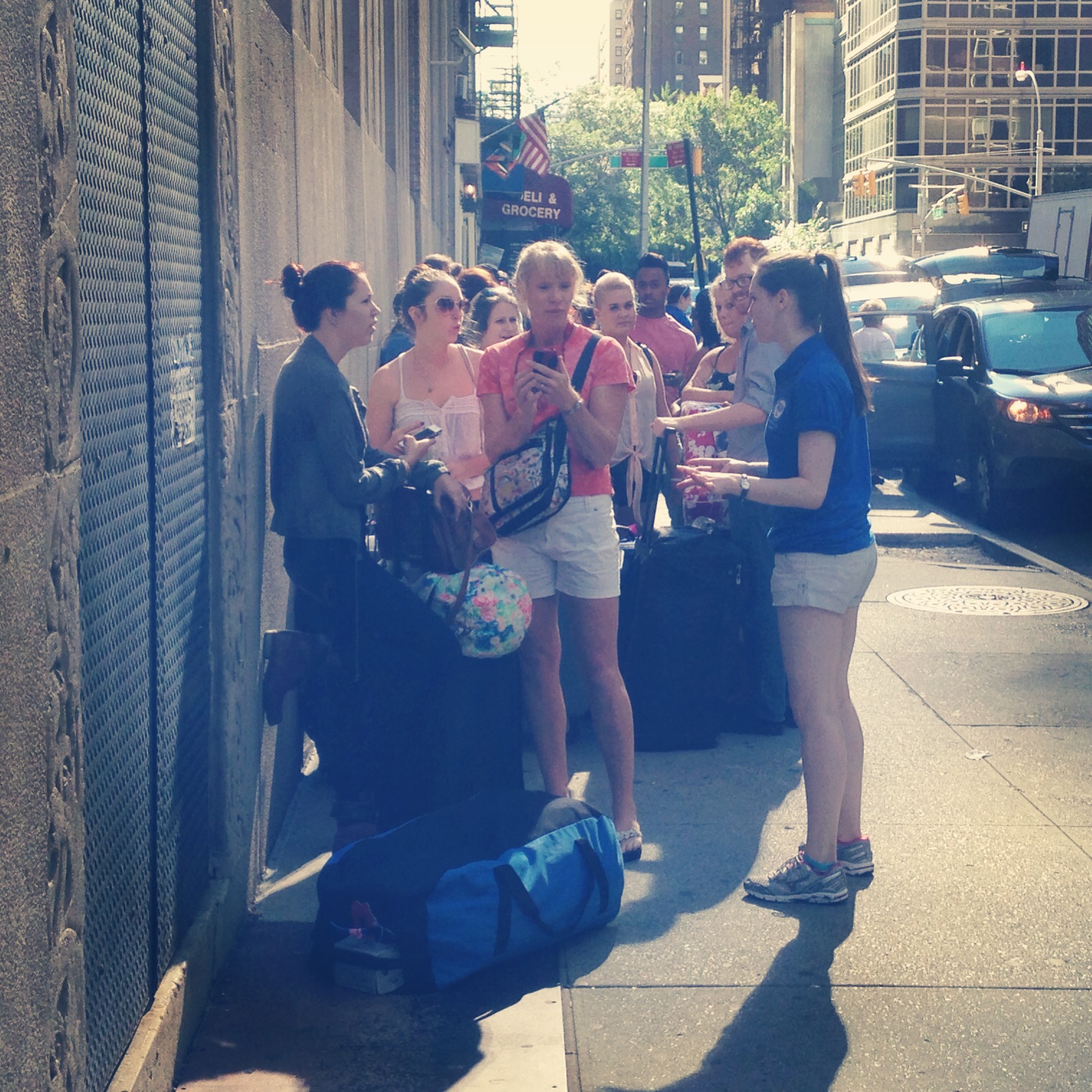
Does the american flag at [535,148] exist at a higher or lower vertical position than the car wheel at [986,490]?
higher

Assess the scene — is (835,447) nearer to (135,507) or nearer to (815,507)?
(815,507)

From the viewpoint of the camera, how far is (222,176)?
14.3 ft

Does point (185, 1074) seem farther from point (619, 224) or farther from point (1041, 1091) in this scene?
point (619, 224)

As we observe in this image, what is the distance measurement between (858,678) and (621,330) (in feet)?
7.22

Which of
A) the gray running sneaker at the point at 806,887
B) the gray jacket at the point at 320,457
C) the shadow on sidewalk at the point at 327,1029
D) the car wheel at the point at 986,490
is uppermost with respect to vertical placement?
the gray jacket at the point at 320,457

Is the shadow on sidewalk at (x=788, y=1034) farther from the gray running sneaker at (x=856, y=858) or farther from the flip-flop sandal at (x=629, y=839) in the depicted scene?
the flip-flop sandal at (x=629, y=839)

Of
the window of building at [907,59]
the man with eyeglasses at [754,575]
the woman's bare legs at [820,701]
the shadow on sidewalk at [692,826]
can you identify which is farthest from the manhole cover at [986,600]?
the window of building at [907,59]

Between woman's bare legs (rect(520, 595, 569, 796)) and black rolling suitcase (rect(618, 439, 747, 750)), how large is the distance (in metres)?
1.08

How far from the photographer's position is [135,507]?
11.0ft

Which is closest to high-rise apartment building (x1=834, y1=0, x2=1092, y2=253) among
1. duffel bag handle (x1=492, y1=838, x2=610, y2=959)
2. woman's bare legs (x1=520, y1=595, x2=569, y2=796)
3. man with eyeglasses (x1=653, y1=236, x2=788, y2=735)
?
man with eyeglasses (x1=653, y1=236, x2=788, y2=735)

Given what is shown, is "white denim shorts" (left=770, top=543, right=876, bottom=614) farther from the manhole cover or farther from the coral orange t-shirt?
the manhole cover

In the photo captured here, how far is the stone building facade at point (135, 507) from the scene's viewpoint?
91.2 inches

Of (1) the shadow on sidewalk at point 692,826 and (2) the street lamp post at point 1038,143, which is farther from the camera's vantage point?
(2) the street lamp post at point 1038,143

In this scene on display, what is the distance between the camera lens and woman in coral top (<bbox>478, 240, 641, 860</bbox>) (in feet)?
16.5
